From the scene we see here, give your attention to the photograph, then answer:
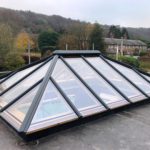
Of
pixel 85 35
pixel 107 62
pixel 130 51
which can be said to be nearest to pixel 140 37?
pixel 130 51

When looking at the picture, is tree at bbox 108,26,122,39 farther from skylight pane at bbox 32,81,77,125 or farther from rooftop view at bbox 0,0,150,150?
skylight pane at bbox 32,81,77,125

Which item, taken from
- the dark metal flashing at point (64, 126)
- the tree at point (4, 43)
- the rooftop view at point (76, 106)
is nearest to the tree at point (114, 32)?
the tree at point (4, 43)

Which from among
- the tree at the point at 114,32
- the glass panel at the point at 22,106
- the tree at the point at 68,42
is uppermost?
the tree at the point at 114,32

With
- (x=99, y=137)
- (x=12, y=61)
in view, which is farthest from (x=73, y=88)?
(x=12, y=61)

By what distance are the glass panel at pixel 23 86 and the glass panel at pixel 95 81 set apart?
76 centimetres

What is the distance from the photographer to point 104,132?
12.4 feet

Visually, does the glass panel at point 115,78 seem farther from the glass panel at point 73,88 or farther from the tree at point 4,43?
the tree at point 4,43

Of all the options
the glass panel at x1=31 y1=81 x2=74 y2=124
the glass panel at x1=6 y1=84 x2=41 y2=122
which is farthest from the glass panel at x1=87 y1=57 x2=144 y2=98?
the glass panel at x1=6 y1=84 x2=41 y2=122

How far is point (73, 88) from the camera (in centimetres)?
446

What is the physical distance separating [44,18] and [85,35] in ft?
77.0

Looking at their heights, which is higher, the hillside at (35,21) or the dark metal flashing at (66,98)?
the hillside at (35,21)

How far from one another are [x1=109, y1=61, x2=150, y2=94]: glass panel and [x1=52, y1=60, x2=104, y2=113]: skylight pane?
69.5 inches

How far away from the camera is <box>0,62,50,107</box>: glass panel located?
14.6 ft

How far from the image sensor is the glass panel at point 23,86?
4438mm
